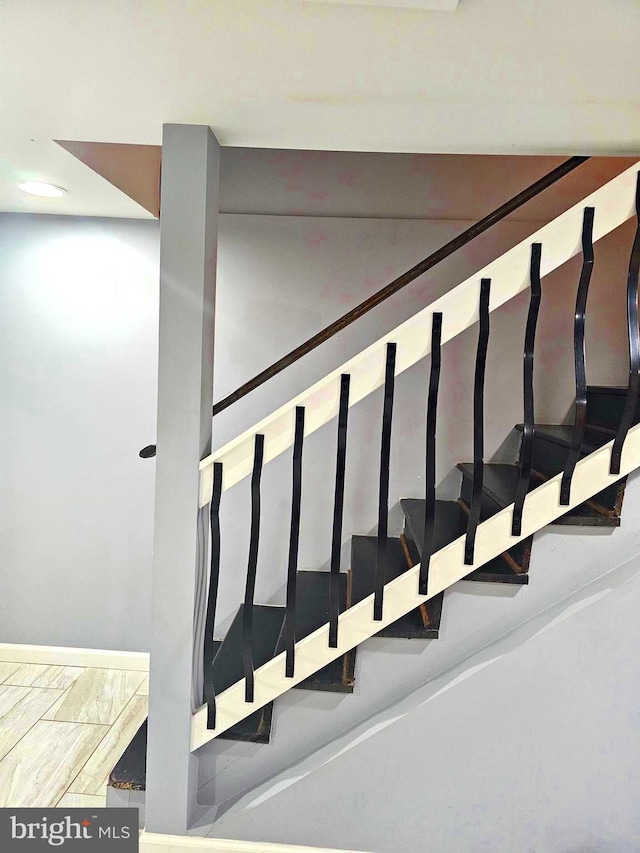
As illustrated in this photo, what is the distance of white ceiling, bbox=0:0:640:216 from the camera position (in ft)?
4.41

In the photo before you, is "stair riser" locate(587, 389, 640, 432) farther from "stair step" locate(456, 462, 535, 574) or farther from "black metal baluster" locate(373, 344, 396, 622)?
"black metal baluster" locate(373, 344, 396, 622)

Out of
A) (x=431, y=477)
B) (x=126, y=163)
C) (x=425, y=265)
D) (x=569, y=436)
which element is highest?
(x=126, y=163)

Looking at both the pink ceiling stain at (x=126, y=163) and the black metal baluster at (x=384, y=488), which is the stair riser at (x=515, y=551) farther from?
the pink ceiling stain at (x=126, y=163)

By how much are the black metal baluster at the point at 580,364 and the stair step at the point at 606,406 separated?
387mm

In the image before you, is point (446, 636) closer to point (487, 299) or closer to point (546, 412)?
point (487, 299)

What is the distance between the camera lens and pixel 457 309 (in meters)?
1.91

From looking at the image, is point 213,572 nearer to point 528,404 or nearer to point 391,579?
point 391,579

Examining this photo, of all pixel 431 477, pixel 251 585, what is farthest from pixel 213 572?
pixel 431 477

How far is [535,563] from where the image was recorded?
6.39ft

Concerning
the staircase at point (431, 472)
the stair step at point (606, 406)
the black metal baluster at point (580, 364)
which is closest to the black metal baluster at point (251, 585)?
the staircase at point (431, 472)

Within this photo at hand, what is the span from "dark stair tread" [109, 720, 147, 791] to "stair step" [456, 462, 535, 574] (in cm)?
133

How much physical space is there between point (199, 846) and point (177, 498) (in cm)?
104

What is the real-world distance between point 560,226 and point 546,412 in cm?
124

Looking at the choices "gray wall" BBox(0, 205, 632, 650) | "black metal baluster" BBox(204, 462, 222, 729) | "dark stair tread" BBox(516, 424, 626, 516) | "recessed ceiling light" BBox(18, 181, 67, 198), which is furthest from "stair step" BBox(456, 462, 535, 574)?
"recessed ceiling light" BBox(18, 181, 67, 198)
